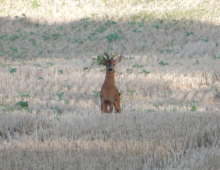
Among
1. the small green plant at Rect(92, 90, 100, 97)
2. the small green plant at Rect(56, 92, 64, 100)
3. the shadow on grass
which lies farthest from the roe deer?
the shadow on grass

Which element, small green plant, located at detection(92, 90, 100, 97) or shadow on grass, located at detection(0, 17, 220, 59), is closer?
small green plant, located at detection(92, 90, 100, 97)

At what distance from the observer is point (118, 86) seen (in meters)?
14.7

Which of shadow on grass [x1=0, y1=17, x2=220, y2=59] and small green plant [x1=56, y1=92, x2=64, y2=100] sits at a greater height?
shadow on grass [x1=0, y1=17, x2=220, y2=59]

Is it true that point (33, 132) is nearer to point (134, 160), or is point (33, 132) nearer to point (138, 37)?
point (134, 160)

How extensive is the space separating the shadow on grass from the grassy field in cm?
6

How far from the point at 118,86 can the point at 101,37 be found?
17389 mm

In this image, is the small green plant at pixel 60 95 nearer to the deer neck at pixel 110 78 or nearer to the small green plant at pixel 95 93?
the small green plant at pixel 95 93

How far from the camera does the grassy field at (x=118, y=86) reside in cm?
640

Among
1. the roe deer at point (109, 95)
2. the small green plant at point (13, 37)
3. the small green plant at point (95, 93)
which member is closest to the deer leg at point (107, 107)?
the roe deer at point (109, 95)

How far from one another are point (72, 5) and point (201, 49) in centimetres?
1522

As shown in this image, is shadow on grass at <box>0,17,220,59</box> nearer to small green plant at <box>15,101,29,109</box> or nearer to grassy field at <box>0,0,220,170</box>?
grassy field at <box>0,0,220,170</box>

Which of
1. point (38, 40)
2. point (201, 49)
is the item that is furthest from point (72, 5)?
point (201, 49)

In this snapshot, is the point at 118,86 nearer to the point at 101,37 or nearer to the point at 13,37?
the point at 101,37

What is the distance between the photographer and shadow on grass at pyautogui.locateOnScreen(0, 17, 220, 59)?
2834 cm
